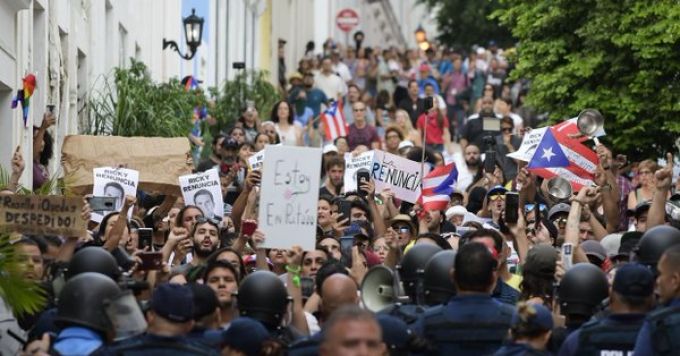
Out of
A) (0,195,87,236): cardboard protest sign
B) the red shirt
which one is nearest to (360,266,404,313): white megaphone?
(0,195,87,236): cardboard protest sign

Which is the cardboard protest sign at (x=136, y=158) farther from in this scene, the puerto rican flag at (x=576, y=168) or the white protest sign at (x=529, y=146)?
the puerto rican flag at (x=576, y=168)

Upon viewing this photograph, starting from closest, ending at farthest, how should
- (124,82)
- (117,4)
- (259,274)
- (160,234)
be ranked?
(259,274) < (160,234) < (124,82) < (117,4)

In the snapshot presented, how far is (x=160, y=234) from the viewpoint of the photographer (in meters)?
18.6

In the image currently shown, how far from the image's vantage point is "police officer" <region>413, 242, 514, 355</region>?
11367mm

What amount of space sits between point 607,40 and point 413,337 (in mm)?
15135

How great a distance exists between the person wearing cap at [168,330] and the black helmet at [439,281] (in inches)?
68.1

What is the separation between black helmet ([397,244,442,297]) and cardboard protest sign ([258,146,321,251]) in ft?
4.57

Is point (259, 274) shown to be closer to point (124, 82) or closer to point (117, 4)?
point (124, 82)

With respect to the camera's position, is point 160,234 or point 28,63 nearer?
point 160,234

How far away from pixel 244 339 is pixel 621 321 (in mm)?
1894

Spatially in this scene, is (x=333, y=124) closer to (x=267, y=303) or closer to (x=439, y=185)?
(x=439, y=185)

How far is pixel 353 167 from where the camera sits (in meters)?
21.8

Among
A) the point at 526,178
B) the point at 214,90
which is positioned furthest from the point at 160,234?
the point at 214,90

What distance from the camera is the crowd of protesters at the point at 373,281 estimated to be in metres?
11.0
